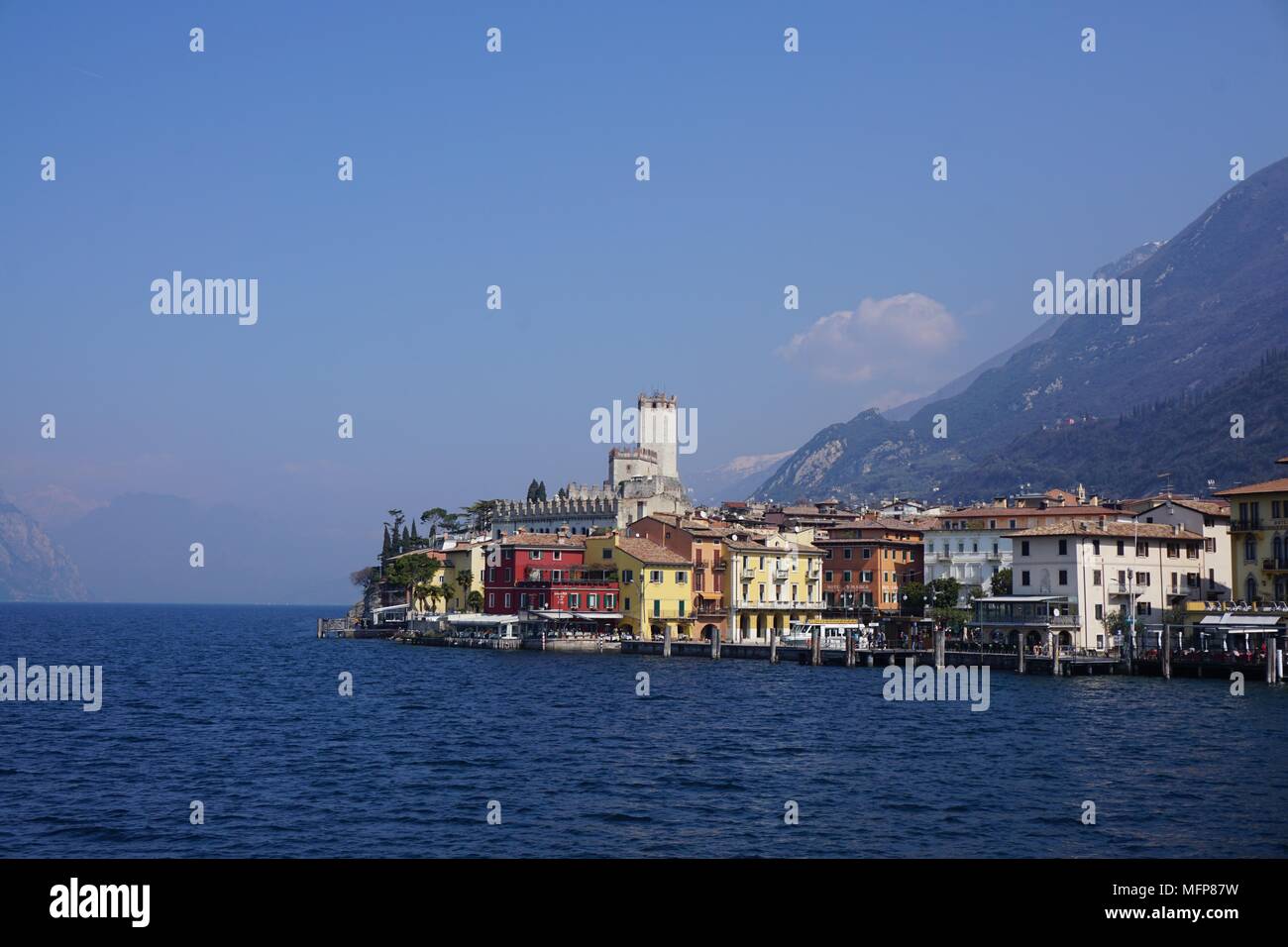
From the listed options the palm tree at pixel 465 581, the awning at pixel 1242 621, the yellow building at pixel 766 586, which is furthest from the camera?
the palm tree at pixel 465 581

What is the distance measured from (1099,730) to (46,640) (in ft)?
401

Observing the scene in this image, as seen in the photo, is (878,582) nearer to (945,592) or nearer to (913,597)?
(913,597)

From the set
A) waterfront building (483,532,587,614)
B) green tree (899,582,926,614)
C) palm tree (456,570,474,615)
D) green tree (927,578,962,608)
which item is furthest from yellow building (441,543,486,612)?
green tree (927,578,962,608)

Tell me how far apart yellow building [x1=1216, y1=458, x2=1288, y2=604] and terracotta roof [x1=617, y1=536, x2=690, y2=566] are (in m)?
43.0

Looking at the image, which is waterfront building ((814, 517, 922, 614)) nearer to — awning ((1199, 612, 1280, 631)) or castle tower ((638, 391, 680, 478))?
awning ((1199, 612, 1280, 631))

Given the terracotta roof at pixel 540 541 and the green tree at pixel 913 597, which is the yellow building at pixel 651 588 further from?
the green tree at pixel 913 597

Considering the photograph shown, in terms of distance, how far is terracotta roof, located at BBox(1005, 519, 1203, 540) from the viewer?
8956 cm

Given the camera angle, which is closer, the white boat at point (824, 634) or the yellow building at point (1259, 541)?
the yellow building at point (1259, 541)

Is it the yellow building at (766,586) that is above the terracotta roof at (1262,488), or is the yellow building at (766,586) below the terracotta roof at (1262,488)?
below

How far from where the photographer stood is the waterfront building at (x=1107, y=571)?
88688 mm

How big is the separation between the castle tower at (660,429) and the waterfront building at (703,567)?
6560cm

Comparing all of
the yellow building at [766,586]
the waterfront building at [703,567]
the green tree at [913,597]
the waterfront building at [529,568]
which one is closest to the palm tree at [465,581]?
the waterfront building at [529,568]
